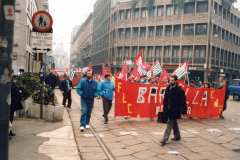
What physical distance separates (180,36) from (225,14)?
900cm

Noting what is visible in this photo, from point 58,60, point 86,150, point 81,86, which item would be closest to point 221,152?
point 86,150

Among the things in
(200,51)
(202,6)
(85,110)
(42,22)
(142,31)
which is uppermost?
(202,6)

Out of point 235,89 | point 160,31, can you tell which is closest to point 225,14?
point 160,31

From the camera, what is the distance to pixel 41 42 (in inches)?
295

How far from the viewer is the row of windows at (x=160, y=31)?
1409 inches

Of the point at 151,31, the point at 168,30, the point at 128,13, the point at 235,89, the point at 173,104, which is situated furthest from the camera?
the point at 128,13

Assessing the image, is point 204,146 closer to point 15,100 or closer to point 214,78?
point 15,100

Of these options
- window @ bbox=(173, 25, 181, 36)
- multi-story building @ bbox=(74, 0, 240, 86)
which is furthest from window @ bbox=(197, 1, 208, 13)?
window @ bbox=(173, 25, 181, 36)

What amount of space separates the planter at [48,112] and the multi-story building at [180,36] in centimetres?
2644

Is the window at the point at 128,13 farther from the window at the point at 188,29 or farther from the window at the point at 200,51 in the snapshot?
the window at the point at 200,51

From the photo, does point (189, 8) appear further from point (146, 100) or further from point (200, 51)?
point (146, 100)

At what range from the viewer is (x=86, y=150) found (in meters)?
5.39

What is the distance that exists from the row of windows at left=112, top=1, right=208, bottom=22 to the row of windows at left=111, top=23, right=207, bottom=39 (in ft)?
6.56

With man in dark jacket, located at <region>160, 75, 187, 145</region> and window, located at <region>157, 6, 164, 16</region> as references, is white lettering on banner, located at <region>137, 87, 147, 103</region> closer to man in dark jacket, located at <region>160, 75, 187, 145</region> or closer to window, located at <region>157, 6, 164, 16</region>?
man in dark jacket, located at <region>160, 75, 187, 145</region>
